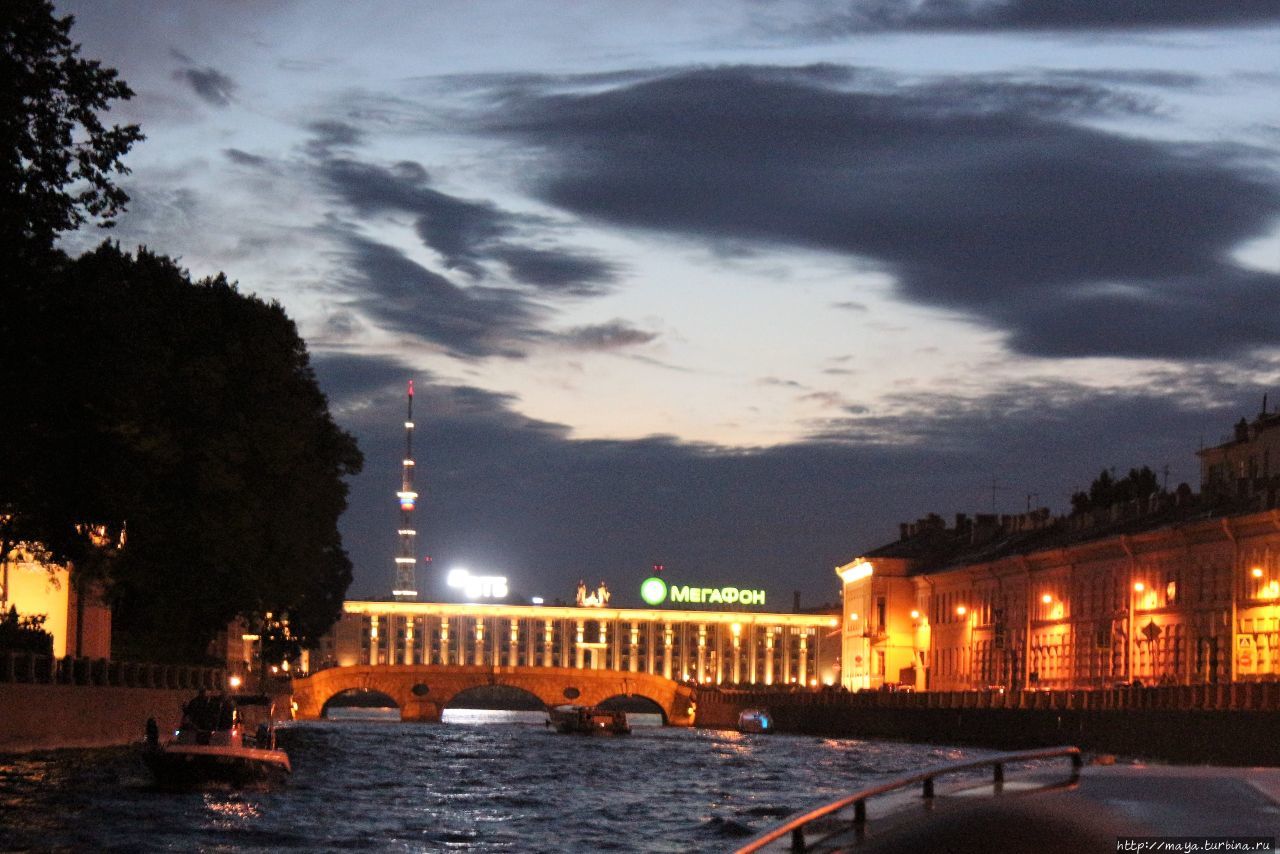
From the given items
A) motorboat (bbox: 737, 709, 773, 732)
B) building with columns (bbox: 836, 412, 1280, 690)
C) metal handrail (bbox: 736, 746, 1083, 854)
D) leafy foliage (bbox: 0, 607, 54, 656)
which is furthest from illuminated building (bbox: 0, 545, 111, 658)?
motorboat (bbox: 737, 709, 773, 732)

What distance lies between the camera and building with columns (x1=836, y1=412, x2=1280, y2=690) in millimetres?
86312

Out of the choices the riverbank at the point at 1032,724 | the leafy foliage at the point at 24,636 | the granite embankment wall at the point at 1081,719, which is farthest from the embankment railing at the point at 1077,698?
the leafy foliage at the point at 24,636

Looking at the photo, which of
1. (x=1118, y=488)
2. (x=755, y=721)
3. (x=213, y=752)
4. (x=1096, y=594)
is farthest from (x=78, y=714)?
(x=1118, y=488)

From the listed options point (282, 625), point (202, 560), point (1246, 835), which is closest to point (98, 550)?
point (202, 560)

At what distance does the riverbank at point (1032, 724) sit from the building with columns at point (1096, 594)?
7177 millimetres

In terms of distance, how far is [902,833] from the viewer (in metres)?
7.33

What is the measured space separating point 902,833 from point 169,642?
221 feet

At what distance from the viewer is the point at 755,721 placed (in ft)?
393

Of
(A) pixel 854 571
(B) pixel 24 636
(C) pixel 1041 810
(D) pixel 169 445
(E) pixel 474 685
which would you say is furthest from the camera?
(E) pixel 474 685

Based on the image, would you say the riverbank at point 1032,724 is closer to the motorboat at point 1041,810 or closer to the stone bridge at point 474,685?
the stone bridge at point 474,685

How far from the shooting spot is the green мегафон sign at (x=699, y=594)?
636 feet

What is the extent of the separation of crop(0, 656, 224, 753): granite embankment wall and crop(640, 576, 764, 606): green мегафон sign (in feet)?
416

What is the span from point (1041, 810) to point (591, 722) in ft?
334

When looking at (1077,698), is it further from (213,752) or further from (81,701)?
(213,752)
